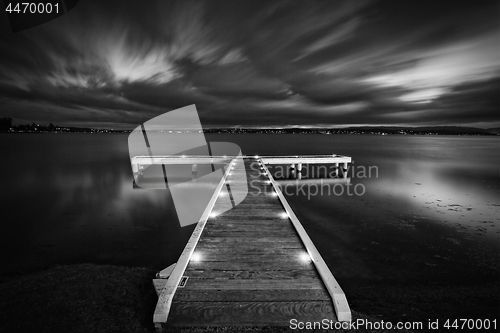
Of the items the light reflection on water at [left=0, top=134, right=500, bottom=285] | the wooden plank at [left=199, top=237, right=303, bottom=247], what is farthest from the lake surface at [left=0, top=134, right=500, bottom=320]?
the wooden plank at [left=199, top=237, right=303, bottom=247]

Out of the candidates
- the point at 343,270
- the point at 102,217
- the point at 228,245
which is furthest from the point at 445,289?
the point at 102,217

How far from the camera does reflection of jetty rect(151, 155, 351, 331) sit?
10.00ft

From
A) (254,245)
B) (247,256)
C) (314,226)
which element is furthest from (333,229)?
(247,256)

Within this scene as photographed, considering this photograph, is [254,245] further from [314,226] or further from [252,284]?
[314,226]

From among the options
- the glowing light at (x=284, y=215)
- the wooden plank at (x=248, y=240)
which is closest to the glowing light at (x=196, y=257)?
the wooden plank at (x=248, y=240)

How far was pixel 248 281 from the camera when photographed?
3566mm

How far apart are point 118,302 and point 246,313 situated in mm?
2787

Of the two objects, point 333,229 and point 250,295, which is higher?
point 250,295

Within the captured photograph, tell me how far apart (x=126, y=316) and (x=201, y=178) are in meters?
16.8

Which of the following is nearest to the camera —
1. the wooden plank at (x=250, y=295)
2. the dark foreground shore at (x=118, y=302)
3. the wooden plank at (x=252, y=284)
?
the wooden plank at (x=250, y=295)

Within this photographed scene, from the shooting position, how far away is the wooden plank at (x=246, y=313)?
3.00 meters

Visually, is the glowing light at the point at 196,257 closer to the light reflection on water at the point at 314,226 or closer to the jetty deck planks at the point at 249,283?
the jetty deck planks at the point at 249,283

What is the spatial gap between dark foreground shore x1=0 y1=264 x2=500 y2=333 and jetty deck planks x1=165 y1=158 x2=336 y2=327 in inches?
6.1

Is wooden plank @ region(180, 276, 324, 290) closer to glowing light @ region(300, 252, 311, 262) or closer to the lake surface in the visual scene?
glowing light @ region(300, 252, 311, 262)
